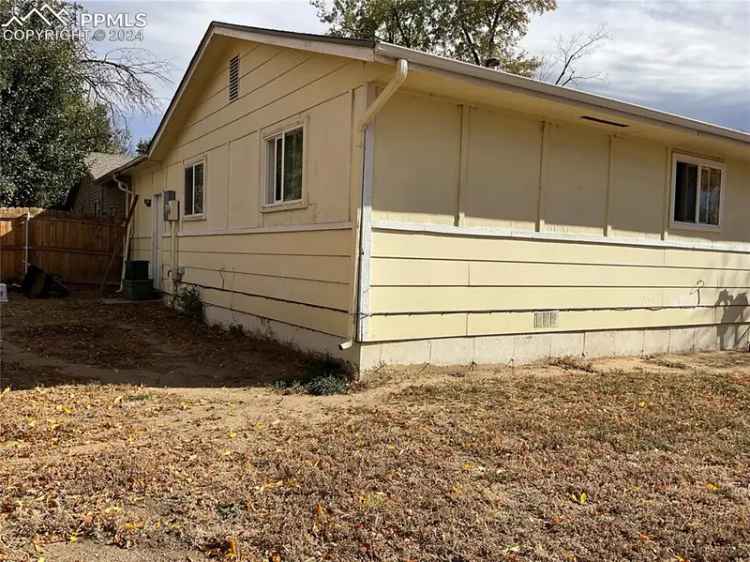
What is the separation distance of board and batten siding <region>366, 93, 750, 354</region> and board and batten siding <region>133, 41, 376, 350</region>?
1.72ft

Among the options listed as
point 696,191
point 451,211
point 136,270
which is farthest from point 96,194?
point 696,191

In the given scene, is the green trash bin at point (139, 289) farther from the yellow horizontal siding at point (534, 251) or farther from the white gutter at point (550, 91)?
the white gutter at point (550, 91)

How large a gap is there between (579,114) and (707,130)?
231 cm

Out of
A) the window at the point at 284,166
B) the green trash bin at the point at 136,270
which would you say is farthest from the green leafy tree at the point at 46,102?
the window at the point at 284,166

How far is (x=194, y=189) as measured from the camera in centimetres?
1173

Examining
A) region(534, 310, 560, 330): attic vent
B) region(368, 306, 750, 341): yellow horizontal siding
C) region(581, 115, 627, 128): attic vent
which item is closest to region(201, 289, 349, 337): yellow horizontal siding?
region(368, 306, 750, 341): yellow horizontal siding

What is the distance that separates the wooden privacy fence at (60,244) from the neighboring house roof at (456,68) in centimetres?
903

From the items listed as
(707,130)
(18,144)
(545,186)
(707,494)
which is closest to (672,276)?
(707,130)

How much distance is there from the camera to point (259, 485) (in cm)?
376

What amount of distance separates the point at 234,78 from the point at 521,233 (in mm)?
5375

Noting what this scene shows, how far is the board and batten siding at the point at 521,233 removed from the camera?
22.1 feet

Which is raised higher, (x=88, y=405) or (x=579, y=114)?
(x=579, y=114)

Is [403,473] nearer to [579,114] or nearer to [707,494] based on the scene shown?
[707,494]

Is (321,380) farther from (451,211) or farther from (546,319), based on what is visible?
(546,319)
